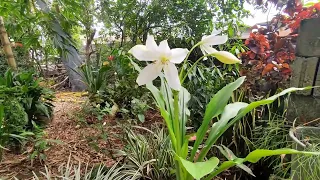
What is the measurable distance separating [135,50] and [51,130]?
1.58m

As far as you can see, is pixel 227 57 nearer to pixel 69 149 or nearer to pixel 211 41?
pixel 211 41

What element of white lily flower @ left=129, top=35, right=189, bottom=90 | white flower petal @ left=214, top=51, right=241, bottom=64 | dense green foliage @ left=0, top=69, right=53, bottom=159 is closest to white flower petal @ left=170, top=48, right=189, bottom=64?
white lily flower @ left=129, top=35, right=189, bottom=90

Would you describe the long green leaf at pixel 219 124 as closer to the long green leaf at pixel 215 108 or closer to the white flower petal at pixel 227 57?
the long green leaf at pixel 215 108

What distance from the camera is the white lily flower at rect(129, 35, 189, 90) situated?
0.79m

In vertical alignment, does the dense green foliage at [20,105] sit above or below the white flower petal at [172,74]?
below

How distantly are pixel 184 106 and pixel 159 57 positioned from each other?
1.34ft

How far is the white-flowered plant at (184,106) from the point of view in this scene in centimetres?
79

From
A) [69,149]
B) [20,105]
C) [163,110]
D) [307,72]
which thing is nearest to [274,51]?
[307,72]

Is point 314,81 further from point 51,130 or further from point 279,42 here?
point 51,130

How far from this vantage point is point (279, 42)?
1.57 meters

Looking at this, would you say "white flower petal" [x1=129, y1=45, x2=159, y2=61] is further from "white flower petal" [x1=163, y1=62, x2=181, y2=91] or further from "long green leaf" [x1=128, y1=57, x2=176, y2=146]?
"long green leaf" [x1=128, y1=57, x2=176, y2=146]

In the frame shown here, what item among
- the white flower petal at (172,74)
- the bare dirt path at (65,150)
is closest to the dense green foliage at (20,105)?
the bare dirt path at (65,150)

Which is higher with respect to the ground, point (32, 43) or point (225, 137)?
point (32, 43)

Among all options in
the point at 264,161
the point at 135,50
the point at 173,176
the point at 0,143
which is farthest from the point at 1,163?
the point at 264,161
